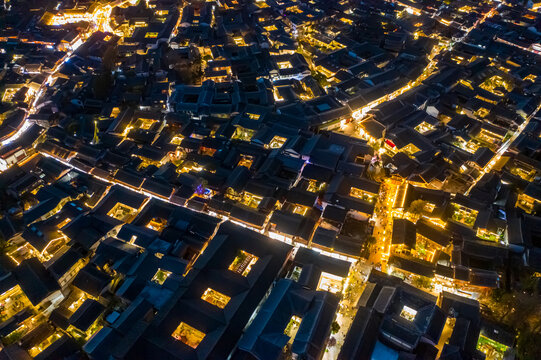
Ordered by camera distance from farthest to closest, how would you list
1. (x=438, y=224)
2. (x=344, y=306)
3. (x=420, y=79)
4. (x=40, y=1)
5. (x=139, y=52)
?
(x=40, y=1) → (x=139, y=52) → (x=420, y=79) → (x=438, y=224) → (x=344, y=306)

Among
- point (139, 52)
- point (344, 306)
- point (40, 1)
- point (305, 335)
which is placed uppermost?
point (40, 1)

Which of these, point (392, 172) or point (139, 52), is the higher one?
point (139, 52)

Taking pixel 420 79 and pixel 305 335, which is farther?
pixel 420 79

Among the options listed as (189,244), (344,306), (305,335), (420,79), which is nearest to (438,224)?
(344,306)

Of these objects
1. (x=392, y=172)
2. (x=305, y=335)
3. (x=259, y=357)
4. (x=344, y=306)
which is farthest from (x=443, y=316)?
(x=392, y=172)

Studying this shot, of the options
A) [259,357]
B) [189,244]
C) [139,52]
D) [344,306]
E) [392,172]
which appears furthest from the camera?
[139,52]

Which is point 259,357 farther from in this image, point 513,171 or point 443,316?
point 513,171

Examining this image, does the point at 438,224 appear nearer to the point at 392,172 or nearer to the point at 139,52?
the point at 392,172
